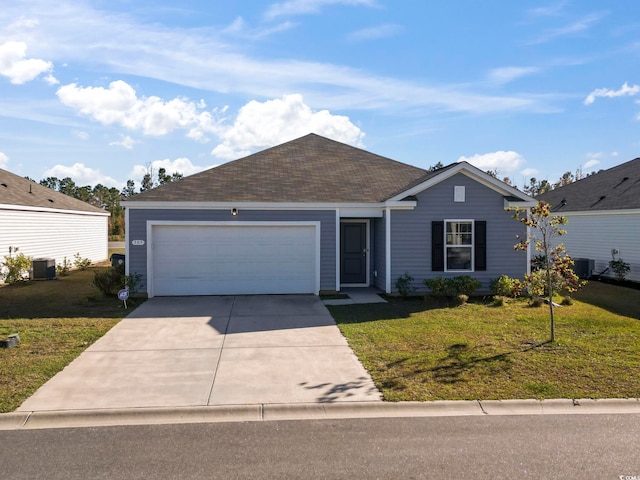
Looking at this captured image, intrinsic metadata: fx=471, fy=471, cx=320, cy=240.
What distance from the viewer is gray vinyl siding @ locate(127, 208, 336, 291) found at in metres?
13.5

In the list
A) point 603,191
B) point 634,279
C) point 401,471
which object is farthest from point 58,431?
point 603,191

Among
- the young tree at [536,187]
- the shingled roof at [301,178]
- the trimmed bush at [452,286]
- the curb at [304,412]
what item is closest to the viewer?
the curb at [304,412]

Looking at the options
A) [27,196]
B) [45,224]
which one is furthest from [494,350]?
[27,196]

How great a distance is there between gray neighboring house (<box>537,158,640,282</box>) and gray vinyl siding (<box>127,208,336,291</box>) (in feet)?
35.6

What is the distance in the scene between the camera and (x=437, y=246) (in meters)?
13.9

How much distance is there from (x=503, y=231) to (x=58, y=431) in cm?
1240

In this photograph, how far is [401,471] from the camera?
4289 millimetres

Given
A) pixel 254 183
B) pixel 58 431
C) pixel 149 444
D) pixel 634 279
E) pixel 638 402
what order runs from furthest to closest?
pixel 634 279
pixel 254 183
pixel 638 402
pixel 58 431
pixel 149 444

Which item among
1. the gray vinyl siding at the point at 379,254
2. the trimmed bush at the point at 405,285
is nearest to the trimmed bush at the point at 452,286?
the trimmed bush at the point at 405,285

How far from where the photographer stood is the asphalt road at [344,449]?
4266 millimetres

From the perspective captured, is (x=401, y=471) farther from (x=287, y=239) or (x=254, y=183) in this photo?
(x=254, y=183)

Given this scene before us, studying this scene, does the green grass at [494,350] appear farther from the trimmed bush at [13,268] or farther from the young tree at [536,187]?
the young tree at [536,187]

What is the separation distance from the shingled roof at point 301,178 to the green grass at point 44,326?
340 cm

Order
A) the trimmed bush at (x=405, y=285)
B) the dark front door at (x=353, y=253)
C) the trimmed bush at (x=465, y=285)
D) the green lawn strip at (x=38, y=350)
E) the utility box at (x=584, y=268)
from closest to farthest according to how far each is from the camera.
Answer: the green lawn strip at (x=38, y=350) < the trimmed bush at (x=465, y=285) < the trimmed bush at (x=405, y=285) < the dark front door at (x=353, y=253) < the utility box at (x=584, y=268)
